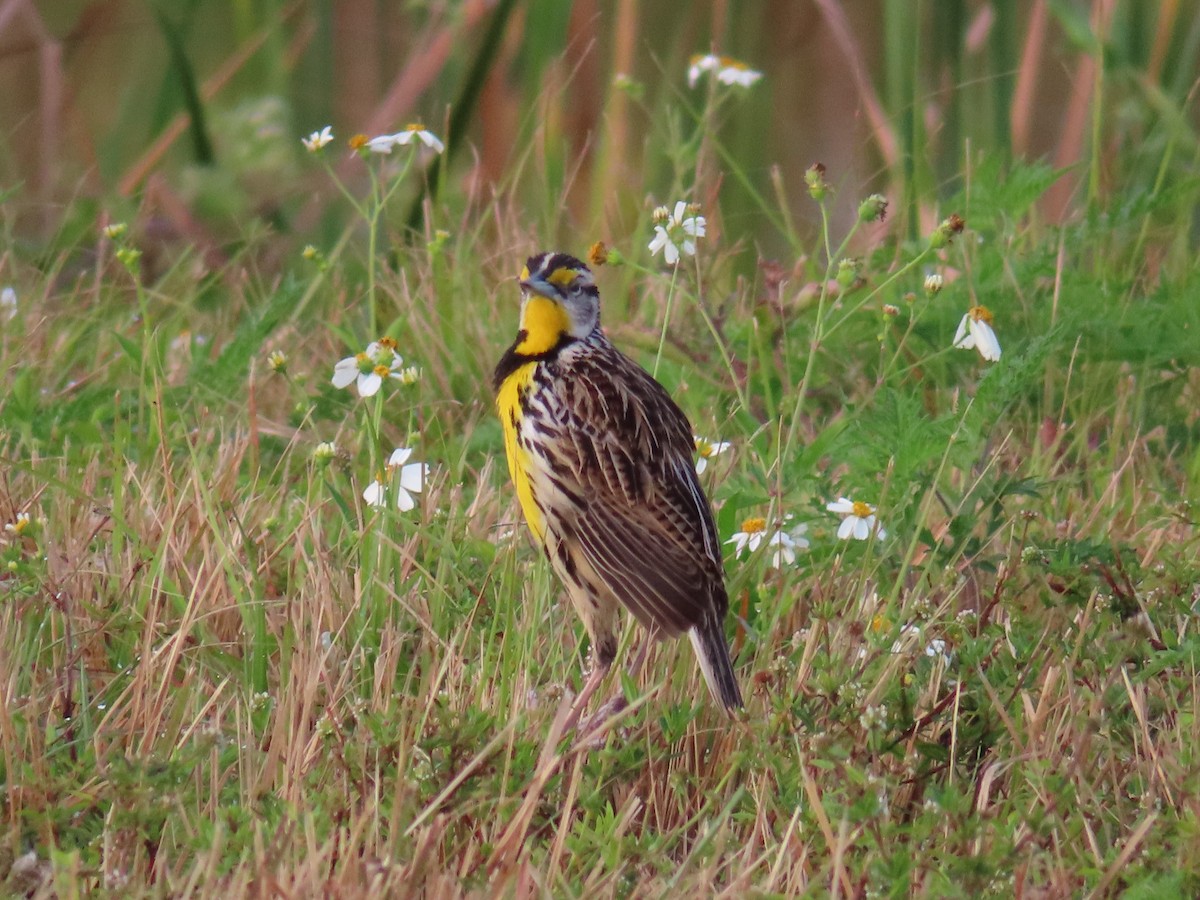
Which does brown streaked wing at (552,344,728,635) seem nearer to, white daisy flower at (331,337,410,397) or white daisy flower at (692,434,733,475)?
white daisy flower at (692,434,733,475)

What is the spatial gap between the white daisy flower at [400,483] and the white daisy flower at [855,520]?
0.76 m

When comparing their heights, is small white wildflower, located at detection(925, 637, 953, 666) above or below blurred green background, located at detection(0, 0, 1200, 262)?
below

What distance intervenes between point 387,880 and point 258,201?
4.40 metres

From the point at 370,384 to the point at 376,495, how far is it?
23 centimetres

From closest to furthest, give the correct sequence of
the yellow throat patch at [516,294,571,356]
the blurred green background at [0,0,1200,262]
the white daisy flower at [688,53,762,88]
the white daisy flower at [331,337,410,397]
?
1. the white daisy flower at [331,337,410,397]
2. the yellow throat patch at [516,294,571,356]
3. the white daisy flower at [688,53,762,88]
4. the blurred green background at [0,0,1200,262]

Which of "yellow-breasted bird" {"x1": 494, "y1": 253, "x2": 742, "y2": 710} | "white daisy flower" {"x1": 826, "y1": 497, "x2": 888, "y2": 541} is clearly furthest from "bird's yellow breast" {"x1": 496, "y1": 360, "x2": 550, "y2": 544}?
"white daisy flower" {"x1": 826, "y1": 497, "x2": 888, "y2": 541}

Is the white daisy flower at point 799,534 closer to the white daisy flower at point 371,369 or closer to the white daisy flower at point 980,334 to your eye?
the white daisy flower at point 980,334

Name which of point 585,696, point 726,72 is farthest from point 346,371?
point 726,72

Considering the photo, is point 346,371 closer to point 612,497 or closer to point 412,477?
point 412,477

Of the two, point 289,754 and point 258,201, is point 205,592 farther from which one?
point 258,201

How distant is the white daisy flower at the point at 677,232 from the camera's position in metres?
3.54

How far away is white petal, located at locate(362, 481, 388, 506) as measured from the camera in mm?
3441

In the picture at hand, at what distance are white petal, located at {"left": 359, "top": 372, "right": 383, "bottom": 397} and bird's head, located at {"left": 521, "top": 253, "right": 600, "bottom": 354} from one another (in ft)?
0.96

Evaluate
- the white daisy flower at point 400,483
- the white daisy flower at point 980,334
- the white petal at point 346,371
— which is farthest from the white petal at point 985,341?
the white petal at point 346,371
